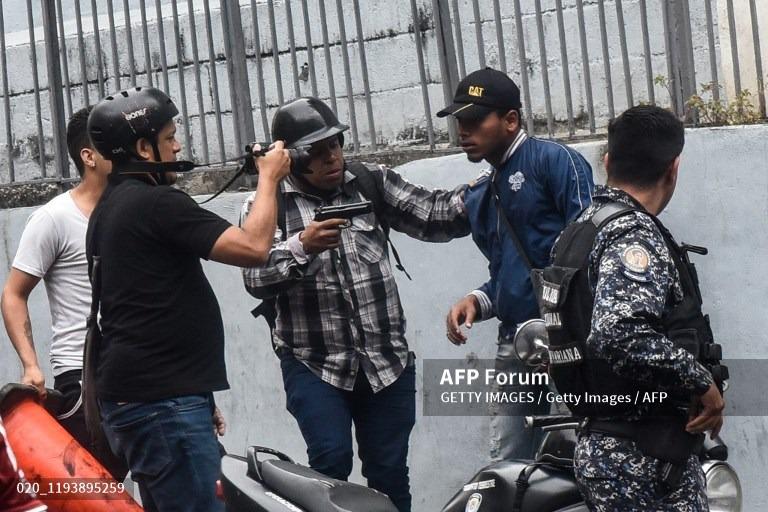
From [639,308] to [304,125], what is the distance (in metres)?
2.10

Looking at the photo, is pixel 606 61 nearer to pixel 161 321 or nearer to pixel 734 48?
pixel 734 48

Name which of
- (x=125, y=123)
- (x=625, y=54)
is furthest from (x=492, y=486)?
(x=625, y=54)

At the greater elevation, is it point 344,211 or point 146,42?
A: point 146,42

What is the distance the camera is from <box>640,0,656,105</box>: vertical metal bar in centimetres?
568

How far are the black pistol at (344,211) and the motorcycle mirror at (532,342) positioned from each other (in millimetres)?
746

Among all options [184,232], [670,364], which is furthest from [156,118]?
[670,364]

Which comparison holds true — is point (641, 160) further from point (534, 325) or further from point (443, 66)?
point (443, 66)

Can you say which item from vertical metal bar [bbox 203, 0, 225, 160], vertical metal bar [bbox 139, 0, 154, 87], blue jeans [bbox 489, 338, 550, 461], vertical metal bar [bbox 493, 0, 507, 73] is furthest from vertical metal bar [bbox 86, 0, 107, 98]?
blue jeans [bbox 489, 338, 550, 461]

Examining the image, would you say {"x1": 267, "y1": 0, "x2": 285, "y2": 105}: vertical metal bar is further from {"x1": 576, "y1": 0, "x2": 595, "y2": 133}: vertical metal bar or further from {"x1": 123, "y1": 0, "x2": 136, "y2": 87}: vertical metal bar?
{"x1": 576, "y1": 0, "x2": 595, "y2": 133}: vertical metal bar

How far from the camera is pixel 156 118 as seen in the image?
440 cm

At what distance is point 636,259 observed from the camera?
3334 mm

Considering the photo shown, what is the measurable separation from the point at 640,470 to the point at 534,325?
116 cm

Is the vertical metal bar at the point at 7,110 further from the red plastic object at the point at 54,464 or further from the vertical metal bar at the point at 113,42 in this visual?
the red plastic object at the point at 54,464

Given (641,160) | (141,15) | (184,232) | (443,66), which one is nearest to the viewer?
(641,160)
